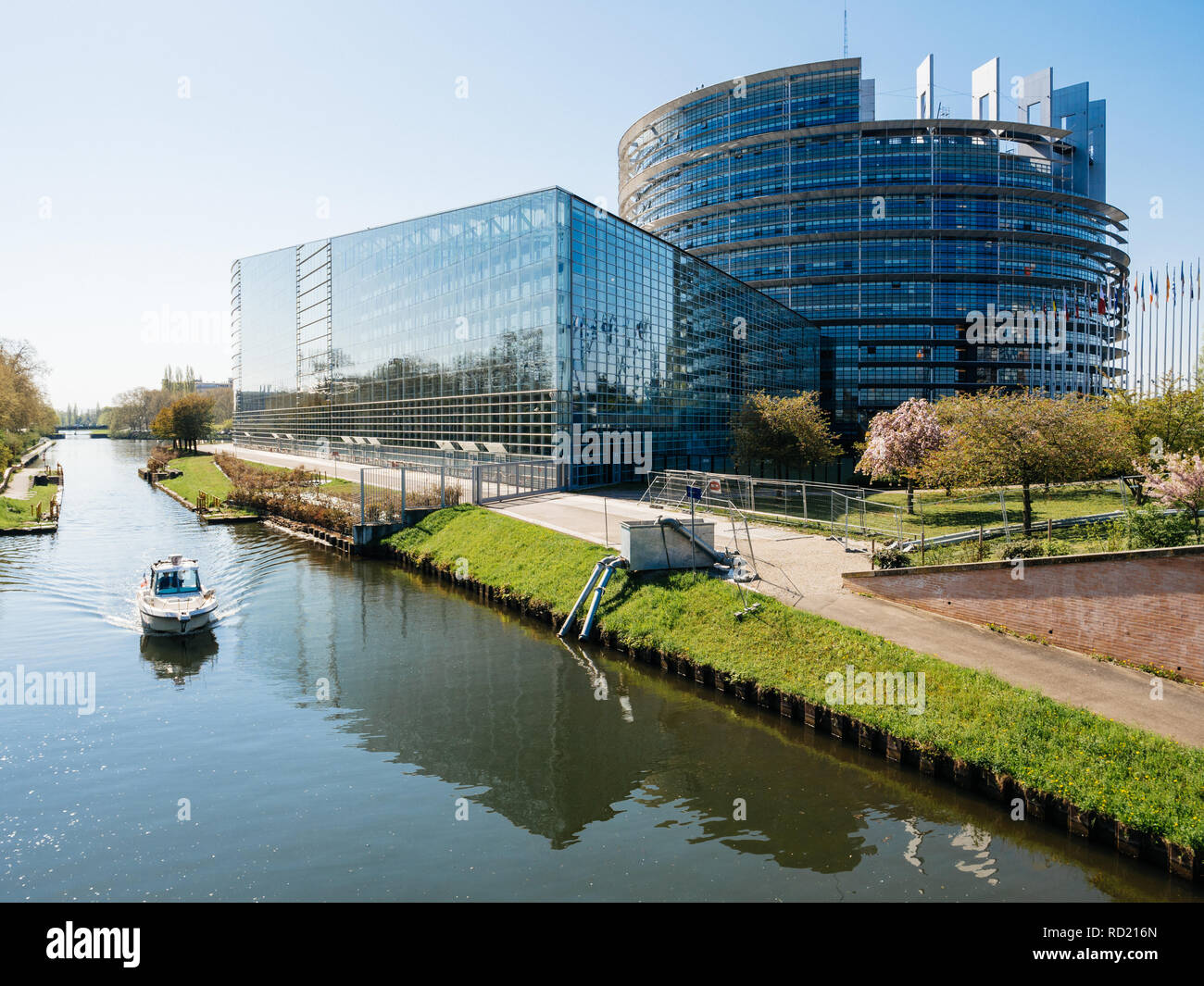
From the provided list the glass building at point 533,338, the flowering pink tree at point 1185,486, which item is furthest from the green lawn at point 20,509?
the flowering pink tree at point 1185,486

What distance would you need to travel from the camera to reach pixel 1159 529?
1498cm

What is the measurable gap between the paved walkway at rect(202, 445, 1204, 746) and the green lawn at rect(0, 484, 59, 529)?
3100 centimetres

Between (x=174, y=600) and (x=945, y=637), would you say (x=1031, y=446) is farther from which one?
(x=174, y=600)

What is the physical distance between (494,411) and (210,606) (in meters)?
26.4

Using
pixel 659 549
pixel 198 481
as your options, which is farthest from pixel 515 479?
pixel 198 481

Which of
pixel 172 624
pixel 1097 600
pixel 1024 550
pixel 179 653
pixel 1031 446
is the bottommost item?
pixel 179 653

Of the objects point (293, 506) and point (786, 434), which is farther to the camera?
point (786, 434)

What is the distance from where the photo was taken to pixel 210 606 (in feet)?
68.6

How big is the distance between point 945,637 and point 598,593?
30.8ft

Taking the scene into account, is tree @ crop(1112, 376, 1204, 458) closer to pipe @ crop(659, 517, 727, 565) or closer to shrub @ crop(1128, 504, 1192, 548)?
shrub @ crop(1128, 504, 1192, 548)

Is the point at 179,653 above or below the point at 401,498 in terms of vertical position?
below

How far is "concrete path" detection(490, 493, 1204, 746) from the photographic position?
12.0 metres

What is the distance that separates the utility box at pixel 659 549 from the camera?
69.2 feet
